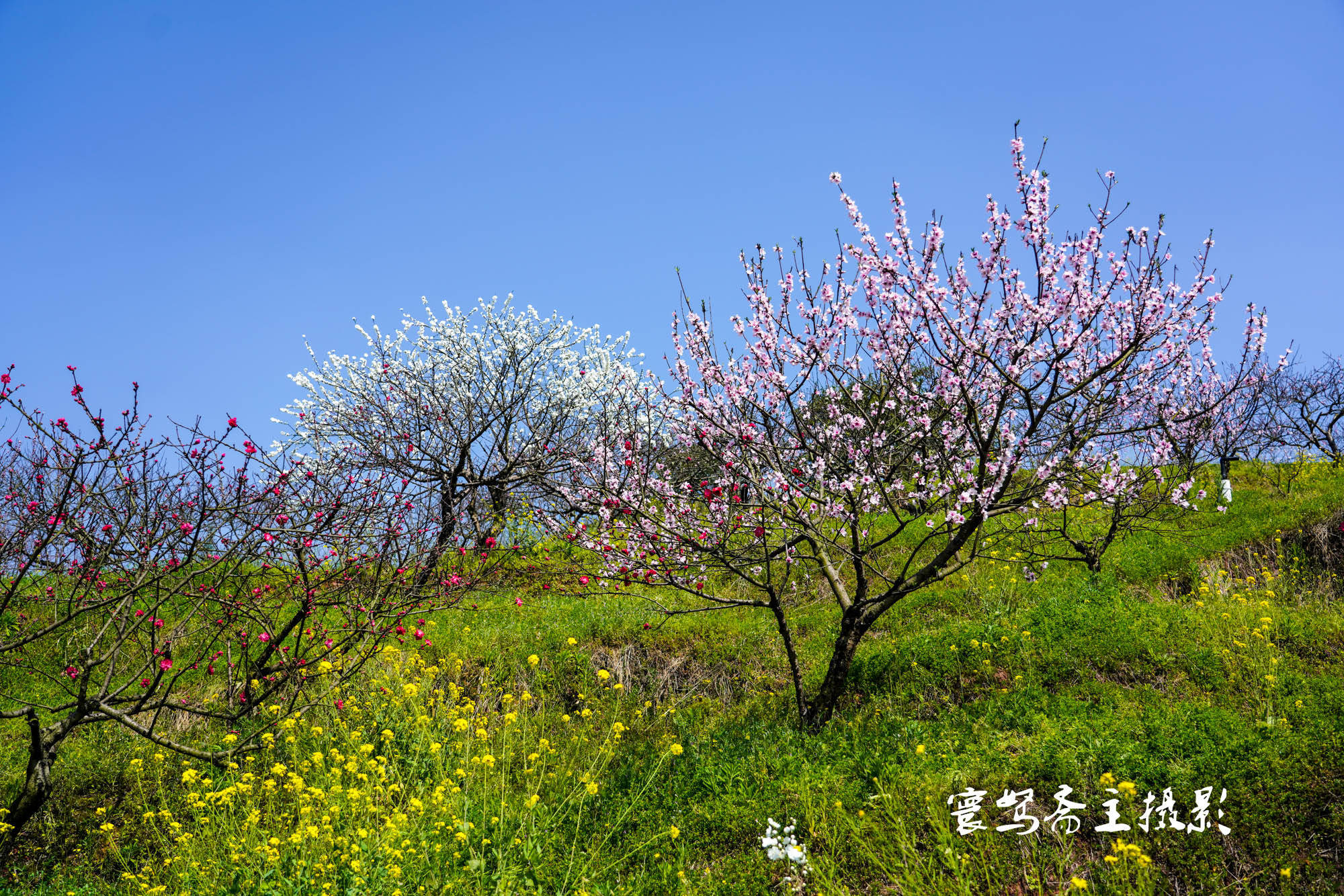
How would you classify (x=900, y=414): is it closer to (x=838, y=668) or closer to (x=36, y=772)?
(x=838, y=668)

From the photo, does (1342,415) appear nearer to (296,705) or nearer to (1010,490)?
(1010,490)

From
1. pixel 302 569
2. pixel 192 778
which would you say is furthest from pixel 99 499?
pixel 192 778

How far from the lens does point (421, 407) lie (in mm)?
14766

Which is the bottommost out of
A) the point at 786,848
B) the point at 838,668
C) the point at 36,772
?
the point at 786,848

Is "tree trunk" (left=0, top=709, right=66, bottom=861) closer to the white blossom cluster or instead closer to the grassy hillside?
the grassy hillside

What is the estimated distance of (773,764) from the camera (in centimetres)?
571

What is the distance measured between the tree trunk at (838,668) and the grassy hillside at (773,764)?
0.67 ft

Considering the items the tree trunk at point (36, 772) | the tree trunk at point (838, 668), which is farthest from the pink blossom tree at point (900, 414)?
the tree trunk at point (36, 772)

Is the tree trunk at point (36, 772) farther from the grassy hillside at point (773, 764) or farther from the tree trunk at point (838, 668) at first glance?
the tree trunk at point (838, 668)

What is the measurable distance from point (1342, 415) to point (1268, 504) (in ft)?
60.4

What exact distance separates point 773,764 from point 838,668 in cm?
128

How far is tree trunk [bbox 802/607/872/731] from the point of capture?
6.64 meters

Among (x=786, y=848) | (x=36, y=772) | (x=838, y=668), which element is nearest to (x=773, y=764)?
(x=838, y=668)

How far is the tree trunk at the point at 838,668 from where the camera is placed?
6641mm
